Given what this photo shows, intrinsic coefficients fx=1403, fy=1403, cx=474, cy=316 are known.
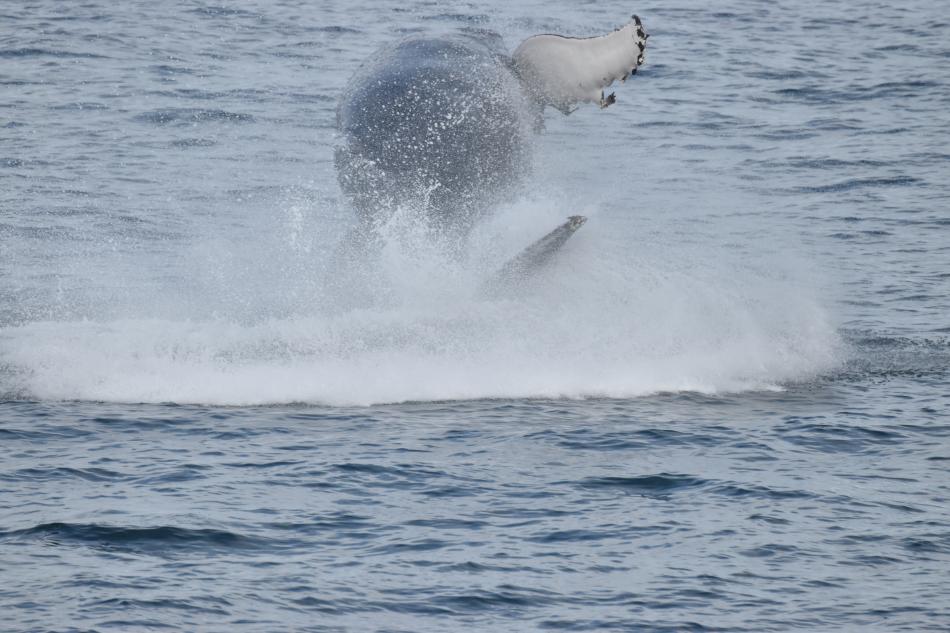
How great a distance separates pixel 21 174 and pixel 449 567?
22.3 meters

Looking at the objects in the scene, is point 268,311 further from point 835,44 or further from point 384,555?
point 835,44

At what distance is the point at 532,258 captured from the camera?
65.1 ft

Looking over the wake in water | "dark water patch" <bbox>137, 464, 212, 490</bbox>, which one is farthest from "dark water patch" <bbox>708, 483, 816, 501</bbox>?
"dark water patch" <bbox>137, 464, 212, 490</bbox>

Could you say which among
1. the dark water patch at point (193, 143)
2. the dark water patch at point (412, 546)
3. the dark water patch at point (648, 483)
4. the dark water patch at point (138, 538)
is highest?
the dark water patch at point (193, 143)

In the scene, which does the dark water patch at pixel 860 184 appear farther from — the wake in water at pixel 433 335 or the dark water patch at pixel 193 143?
the dark water patch at pixel 193 143

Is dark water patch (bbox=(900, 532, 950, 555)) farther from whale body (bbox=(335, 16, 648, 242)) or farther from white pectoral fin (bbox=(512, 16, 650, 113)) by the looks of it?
white pectoral fin (bbox=(512, 16, 650, 113))

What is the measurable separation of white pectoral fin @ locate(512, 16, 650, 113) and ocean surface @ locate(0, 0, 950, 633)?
1.09m

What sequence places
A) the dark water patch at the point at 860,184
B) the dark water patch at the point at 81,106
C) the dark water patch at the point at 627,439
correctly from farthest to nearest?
the dark water patch at the point at 81,106
the dark water patch at the point at 860,184
the dark water patch at the point at 627,439

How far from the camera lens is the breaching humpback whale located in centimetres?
1961

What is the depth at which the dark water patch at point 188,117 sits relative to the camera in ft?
125

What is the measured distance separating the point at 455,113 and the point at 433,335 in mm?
3126

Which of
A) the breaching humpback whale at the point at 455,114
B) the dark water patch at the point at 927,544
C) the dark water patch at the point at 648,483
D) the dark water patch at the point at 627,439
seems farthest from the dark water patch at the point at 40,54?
the dark water patch at the point at 927,544

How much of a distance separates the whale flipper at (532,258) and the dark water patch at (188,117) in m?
19.9

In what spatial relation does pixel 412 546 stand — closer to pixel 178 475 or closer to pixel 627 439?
pixel 178 475
